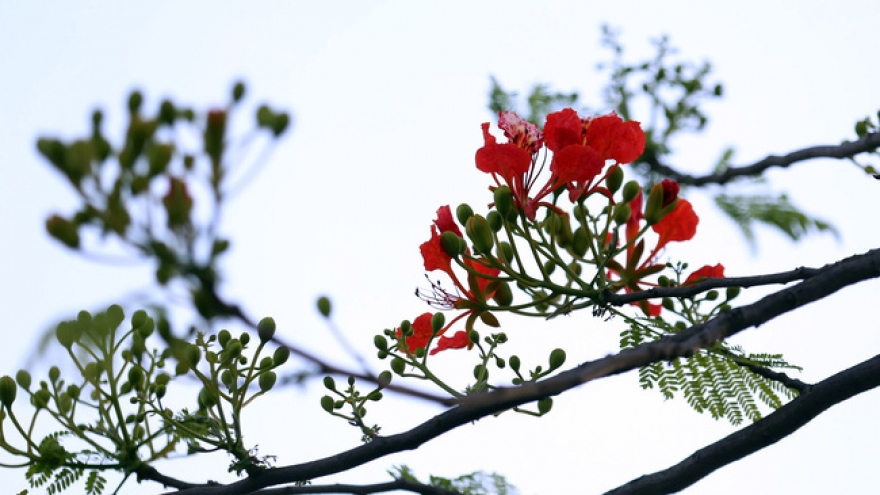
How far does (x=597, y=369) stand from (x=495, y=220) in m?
0.78

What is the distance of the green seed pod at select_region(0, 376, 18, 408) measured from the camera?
2287 millimetres

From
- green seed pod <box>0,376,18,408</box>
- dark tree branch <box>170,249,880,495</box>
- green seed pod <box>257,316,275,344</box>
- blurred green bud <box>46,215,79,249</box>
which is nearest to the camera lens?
blurred green bud <box>46,215,79,249</box>

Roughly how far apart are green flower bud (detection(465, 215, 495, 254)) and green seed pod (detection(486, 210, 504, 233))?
0.19ft

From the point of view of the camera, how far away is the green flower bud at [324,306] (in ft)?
4.96

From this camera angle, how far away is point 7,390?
2291mm

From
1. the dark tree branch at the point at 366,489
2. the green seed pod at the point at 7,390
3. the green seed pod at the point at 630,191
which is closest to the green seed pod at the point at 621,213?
the green seed pod at the point at 630,191

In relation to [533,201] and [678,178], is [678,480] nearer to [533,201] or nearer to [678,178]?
[533,201]

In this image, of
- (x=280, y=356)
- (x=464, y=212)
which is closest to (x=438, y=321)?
(x=464, y=212)

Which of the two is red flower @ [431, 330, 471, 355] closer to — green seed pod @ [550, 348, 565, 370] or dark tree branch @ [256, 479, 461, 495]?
green seed pod @ [550, 348, 565, 370]

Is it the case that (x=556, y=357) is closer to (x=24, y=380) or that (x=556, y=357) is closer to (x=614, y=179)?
(x=614, y=179)

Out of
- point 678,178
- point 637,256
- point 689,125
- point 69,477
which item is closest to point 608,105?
point 689,125

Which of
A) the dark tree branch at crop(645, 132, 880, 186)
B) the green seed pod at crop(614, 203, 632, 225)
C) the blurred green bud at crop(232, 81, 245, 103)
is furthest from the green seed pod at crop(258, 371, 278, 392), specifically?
the dark tree branch at crop(645, 132, 880, 186)

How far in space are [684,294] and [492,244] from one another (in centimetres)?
42

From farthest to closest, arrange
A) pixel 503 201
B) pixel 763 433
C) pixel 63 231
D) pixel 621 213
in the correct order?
pixel 621 213, pixel 503 201, pixel 763 433, pixel 63 231
